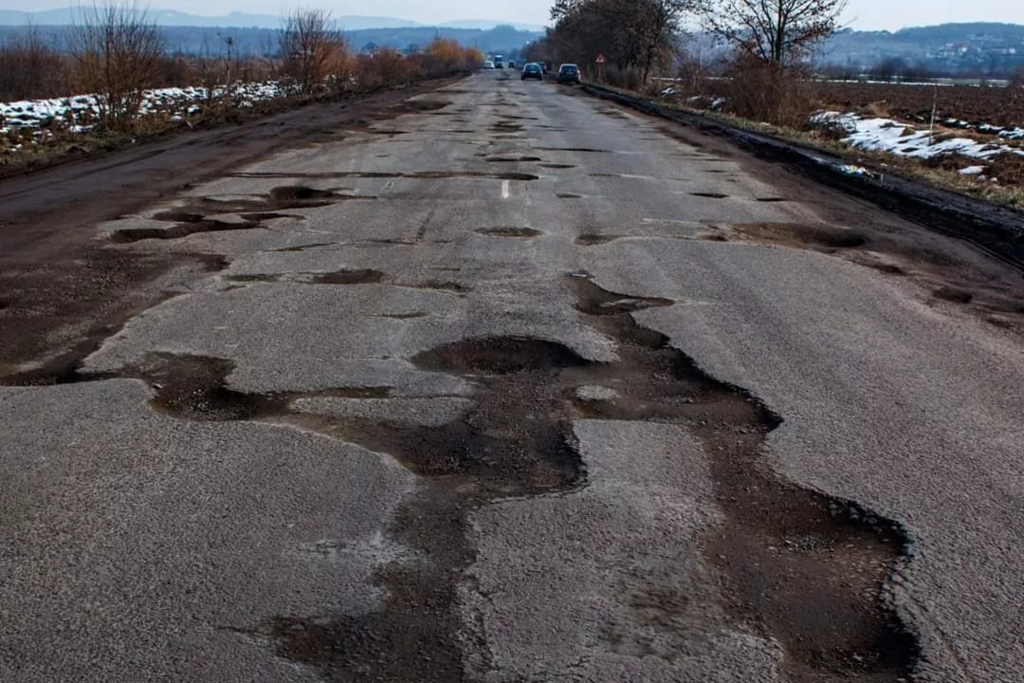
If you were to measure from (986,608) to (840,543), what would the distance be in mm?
563

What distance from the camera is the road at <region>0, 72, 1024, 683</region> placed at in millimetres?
3117

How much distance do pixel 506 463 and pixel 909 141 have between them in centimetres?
2181

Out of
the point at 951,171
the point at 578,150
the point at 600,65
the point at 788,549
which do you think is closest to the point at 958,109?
the point at 951,171

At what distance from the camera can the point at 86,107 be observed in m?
23.7

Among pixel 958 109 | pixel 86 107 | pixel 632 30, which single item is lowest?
pixel 86 107

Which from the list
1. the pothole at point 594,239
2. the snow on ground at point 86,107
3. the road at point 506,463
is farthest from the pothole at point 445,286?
the snow on ground at point 86,107

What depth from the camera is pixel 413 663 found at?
295cm

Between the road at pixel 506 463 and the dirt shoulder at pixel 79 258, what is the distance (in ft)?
0.17

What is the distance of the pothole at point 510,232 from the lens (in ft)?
31.9

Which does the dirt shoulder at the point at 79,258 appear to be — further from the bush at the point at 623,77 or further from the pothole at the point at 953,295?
the bush at the point at 623,77

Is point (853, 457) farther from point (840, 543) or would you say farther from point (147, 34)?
point (147, 34)

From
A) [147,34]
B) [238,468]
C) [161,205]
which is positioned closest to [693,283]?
[238,468]

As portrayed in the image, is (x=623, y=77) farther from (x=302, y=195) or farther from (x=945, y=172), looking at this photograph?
(x=302, y=195)

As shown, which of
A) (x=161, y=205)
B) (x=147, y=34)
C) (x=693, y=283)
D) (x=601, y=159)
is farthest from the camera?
(x=147, y=34)
